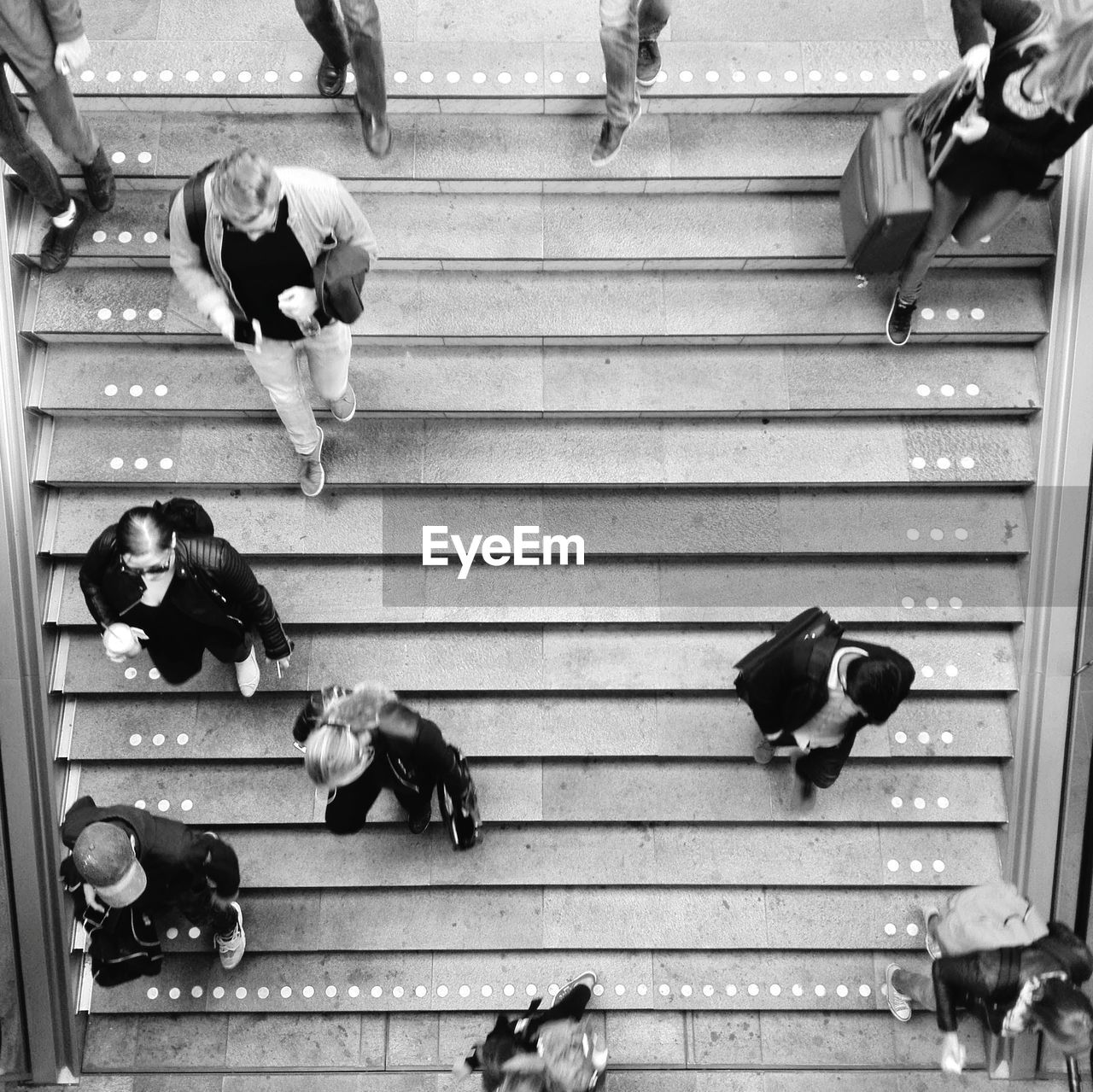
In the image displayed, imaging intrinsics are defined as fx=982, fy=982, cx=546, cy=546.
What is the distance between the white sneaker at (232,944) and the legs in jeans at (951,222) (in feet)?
16.0

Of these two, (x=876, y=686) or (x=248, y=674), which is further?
(x=248, y=674)

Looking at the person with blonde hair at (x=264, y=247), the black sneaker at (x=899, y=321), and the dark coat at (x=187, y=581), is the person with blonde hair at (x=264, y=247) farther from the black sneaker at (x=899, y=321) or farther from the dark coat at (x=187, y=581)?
the black sneaker at (x=899, y=321)

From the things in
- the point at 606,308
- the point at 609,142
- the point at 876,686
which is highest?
the point at 609,142

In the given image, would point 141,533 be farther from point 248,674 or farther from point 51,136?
point 51,136

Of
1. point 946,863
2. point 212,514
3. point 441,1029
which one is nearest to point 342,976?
point 441,1029

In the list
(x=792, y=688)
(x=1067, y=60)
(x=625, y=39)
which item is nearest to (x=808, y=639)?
(x=792, y=688)

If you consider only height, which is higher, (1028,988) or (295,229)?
(295,229)

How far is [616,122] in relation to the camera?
512cm

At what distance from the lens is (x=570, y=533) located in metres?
5.44

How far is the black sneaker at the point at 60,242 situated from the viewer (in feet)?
17.3

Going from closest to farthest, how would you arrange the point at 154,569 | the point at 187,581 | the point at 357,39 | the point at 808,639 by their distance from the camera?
1. the point at 154,569
2. the point at 187,581
3. the point at 808,639
4. the point at 357,39

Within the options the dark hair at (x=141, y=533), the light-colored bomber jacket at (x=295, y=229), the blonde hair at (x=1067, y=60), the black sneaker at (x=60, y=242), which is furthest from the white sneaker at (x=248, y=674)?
the blonde hair at (x=1067, y=60)

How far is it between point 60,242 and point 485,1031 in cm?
489

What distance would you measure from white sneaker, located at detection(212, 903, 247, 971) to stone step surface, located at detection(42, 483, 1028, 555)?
78.7 inches
